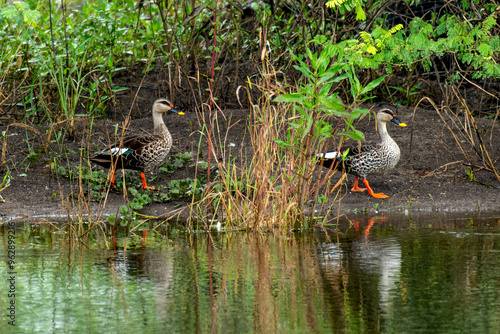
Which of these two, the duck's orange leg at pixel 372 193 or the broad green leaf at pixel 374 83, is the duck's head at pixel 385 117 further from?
the broad green leaf at pixel 374 83

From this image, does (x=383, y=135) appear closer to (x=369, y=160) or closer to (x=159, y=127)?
(x=369, y=160)

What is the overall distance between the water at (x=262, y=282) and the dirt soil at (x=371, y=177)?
123cm

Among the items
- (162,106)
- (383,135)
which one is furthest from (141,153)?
(383,135)

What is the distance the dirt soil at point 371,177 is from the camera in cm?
788

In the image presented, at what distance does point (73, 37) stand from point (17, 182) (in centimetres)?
411

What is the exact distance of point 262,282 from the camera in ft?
15.1

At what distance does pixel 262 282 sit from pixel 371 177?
5014 mm

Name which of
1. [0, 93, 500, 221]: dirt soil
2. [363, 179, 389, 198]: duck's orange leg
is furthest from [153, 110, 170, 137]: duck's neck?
[363, 179, 389, 198]: duck's orange leg

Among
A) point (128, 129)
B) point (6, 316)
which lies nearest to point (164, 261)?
point (6, 316)

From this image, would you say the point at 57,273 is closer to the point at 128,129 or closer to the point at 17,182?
the point at 17,182

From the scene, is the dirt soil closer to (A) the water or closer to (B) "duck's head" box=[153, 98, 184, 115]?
(B) "duck's head" box=[153, 98, 184, 115]

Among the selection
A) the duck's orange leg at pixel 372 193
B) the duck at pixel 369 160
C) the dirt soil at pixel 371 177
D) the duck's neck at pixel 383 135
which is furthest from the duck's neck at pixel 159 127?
the duck's neck at pixel 383 135

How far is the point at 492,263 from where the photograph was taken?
5.03 m

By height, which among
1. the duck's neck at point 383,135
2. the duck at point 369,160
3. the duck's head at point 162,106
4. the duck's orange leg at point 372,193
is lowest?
the duck's orange leg at point 372,193
